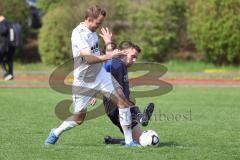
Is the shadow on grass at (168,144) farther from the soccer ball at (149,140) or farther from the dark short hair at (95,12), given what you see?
the dark short hair at (95,12)

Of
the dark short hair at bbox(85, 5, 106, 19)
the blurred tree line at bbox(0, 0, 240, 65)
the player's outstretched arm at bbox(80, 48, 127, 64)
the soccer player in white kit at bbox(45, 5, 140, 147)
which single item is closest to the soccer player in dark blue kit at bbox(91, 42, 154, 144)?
the soccer player in white kit at bbox(45, 5, 140, 147)

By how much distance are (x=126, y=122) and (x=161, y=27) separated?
857 inches

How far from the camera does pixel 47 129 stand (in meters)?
11.4

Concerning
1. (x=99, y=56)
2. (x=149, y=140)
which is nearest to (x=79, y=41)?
(x=99, y=56)

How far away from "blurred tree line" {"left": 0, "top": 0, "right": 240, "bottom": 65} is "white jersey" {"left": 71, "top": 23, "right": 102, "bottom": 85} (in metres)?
20.0

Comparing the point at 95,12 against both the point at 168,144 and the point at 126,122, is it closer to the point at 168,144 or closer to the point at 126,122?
the point at 126,122

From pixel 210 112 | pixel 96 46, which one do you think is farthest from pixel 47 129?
pixel 210 112

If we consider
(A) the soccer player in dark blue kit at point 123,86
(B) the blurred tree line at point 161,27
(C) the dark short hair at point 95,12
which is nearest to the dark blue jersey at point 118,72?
(A) the soccer player in dark blue kit at point 123,86

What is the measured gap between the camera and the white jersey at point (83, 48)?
9.04 meters

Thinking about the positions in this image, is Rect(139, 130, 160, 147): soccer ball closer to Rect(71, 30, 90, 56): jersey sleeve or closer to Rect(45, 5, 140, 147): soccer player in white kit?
Rect(45, 5, 140, 147): soccer player in white kit

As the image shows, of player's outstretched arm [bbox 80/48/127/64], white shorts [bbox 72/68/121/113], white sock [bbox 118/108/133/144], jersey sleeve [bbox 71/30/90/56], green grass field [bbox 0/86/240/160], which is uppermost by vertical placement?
jersey sleeve [bbox 71/30/90/56]

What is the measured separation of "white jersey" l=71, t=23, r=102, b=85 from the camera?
904cm

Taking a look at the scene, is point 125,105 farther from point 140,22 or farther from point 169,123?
point 140,22

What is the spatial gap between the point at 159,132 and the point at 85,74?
7.72ft
